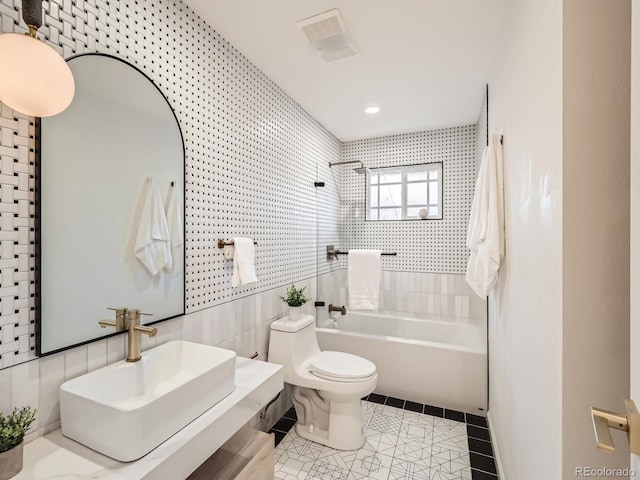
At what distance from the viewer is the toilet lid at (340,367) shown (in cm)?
206

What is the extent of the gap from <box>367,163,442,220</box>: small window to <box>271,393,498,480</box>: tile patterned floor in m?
2.03

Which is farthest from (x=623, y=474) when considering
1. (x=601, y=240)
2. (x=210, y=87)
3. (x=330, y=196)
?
(x=330, y=196)

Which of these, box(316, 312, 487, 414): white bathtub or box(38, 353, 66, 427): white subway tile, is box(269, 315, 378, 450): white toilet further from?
box(38, 353, 66, 427): white subway tile

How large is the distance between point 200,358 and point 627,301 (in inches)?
59.3

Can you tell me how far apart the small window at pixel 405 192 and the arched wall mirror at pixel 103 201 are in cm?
265

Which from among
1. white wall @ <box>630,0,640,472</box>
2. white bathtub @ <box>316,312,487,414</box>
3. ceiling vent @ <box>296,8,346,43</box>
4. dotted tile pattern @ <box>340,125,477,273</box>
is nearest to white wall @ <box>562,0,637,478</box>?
white wall @ <box>630,0,640,472</box>

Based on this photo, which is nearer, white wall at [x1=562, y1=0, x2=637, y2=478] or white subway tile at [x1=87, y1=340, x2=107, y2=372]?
white wall at [x1=562, y1=0, x2=637, y2=478]

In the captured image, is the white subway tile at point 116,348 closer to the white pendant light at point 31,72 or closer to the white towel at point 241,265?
the white towel at point 241,265

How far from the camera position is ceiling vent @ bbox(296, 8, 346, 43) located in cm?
163

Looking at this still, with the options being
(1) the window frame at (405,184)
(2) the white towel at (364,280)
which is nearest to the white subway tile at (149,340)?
(2) the white towel at (364,280)

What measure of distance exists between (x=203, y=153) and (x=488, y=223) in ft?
5.27

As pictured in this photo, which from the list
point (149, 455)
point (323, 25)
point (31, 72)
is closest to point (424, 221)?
point (323, 25)

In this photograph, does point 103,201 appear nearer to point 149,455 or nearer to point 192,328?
point 192,328

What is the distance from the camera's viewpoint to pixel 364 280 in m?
3.02
